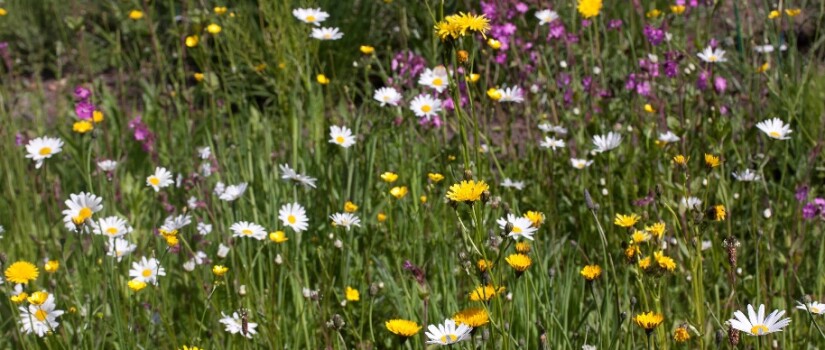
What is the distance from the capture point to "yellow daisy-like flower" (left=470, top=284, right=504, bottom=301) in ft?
5.23

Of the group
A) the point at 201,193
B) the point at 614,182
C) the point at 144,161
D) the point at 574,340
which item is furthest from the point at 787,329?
the point at 144,161

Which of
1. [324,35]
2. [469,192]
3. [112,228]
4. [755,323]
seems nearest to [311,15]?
[324,35]

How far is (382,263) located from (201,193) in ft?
2.15

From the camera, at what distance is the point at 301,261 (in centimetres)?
259

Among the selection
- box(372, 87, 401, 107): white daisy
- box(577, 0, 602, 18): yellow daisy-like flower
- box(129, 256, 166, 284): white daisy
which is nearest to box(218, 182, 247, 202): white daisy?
box(129, 256, 166, 284): white daisy

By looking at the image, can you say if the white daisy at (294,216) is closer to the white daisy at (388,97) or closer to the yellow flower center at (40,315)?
the white daisy at (388,97)

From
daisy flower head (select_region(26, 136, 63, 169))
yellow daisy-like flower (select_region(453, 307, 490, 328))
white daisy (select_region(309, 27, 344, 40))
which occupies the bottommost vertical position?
yellow daisy-like flower (select_region(453, 307, 490, 328))

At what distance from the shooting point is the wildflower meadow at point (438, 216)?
1.96 m

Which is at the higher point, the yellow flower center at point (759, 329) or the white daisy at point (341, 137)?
the white daisy at point (341, 137)

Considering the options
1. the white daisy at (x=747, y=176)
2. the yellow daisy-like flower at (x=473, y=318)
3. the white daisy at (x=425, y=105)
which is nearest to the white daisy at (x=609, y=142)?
the white daisy at (x=747, y=176)

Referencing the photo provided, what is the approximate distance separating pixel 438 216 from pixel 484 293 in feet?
4.00

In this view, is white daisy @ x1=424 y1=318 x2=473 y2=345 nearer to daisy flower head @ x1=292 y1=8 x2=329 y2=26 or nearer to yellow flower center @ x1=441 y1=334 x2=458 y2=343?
yellow flower center @ x1=441 y1=334 x2=458 y2=343

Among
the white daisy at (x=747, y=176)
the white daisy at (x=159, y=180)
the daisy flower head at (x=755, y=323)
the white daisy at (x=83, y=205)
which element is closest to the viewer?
the daisy flower head at (x=755, y=323)

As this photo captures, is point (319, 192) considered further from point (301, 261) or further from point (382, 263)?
point (382, 263)
